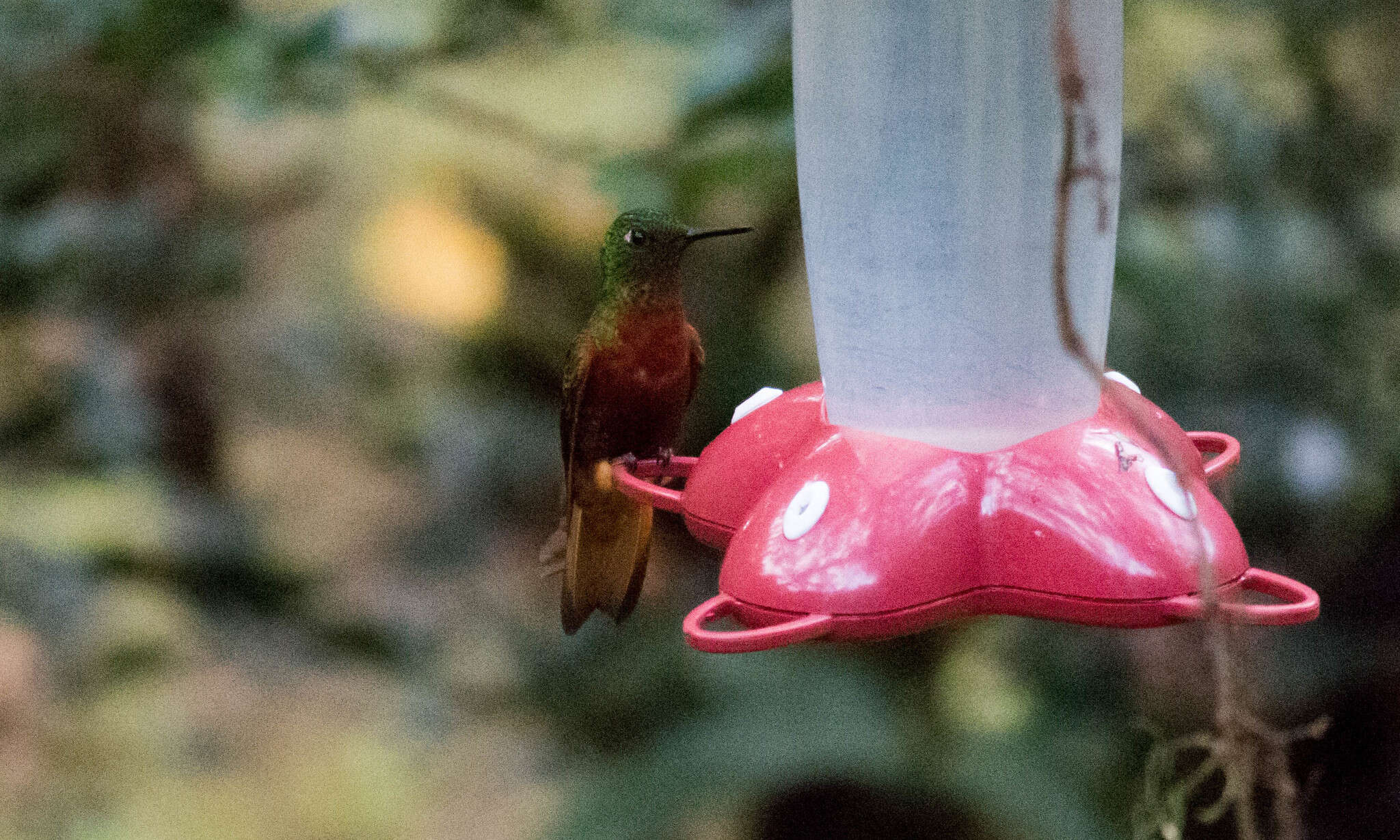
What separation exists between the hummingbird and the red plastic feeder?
53cm

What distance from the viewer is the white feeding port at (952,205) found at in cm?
110

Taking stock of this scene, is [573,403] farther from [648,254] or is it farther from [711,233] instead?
[711,233]

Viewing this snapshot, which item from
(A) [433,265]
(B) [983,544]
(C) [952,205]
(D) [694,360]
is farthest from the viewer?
(A) [433,265]

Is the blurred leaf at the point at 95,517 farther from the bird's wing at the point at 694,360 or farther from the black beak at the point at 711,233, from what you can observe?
the black beak at the point at 711,233

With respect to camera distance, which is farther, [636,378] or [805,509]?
[636,378]

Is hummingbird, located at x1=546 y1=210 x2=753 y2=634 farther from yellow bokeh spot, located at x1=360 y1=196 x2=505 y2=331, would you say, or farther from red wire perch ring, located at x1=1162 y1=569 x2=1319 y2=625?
yellow bokeh spot, located at x1=360 y1=196 x2=505 y2=331

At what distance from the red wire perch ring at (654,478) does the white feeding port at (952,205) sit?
0.19m

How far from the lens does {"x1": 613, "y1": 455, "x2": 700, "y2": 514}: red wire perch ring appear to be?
131 centimetres

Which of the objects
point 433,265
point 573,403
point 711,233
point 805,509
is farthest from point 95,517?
point 805,509

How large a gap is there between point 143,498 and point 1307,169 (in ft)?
7.01

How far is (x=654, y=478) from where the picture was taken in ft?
5.18

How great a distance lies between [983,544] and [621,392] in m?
0.66

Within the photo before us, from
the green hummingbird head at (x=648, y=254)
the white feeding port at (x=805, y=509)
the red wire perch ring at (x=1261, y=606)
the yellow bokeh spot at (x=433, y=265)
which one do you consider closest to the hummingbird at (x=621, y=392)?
the green hummingbird head at (x=648, y=254)

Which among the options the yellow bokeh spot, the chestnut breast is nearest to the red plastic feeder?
the chestnut breast
